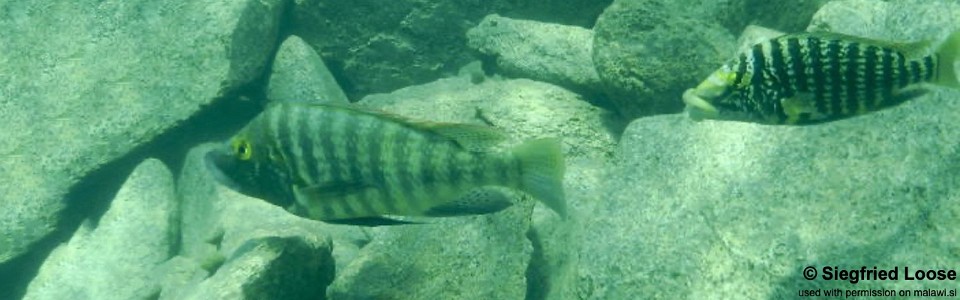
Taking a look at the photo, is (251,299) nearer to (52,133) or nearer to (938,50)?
(938,50)

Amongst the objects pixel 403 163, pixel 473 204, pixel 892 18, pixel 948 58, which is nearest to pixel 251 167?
pixel 403 163

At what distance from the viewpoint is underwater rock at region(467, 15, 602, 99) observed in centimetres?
498

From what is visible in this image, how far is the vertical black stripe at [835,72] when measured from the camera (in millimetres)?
1929

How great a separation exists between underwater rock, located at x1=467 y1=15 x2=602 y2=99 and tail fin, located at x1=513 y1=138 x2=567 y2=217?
7.46 ft

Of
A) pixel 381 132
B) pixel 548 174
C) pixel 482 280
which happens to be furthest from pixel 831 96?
pixel 482 280

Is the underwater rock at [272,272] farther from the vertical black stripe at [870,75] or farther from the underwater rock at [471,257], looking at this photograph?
the vertical black stripe at [870,75]

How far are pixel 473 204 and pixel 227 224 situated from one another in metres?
2.73

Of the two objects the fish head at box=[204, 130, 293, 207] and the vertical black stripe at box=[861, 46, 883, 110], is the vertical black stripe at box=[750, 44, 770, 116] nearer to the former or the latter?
the vertical black stripe at box=[861, 46, 883, 110]

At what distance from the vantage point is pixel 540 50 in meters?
5.20

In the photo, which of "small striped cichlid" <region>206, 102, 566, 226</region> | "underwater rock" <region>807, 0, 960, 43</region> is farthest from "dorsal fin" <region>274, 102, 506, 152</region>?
"underwater rock" <region>807, 0, 960, 43</region>

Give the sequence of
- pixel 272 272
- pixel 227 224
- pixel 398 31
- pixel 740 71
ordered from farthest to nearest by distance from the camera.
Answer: pixel 398 31, pixel 227 224, pixel 272 272, pixel 740 71

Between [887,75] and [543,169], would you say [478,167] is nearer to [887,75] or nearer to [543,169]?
[543,169]

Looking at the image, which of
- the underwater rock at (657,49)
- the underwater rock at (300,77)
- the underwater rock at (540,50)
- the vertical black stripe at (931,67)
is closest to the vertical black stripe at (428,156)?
the vertical black stripe at (931,67)

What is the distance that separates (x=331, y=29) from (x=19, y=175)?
9.43ft
